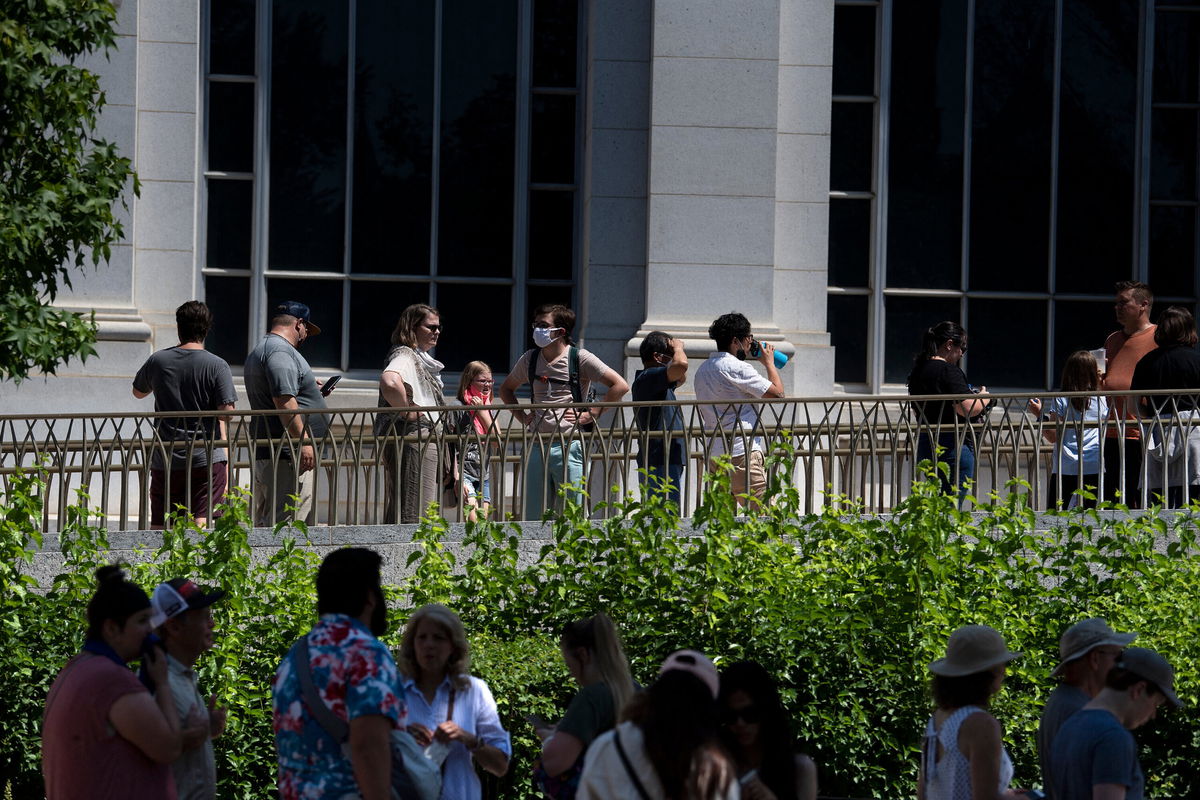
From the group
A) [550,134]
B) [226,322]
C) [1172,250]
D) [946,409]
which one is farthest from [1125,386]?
[226,322]

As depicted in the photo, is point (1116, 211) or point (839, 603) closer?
point (839, 603)

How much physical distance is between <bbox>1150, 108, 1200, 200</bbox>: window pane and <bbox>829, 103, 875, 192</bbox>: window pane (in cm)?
324

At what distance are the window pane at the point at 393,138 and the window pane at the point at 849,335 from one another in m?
4.49

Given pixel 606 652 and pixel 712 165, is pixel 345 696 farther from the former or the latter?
pixel 712 165

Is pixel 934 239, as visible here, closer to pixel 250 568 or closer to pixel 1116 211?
pixel 1116 211

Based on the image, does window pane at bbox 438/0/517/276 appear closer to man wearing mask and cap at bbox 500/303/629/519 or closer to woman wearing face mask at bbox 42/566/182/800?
man wearing mask and cap at bbox 500/303/629/519

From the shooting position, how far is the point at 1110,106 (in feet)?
60.5

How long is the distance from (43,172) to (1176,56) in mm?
13362

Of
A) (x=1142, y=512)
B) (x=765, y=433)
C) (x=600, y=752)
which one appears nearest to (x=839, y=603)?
(x=765, y=433)

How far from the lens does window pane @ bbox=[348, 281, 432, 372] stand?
58.4 feet

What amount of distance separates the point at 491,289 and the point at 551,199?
1.18m

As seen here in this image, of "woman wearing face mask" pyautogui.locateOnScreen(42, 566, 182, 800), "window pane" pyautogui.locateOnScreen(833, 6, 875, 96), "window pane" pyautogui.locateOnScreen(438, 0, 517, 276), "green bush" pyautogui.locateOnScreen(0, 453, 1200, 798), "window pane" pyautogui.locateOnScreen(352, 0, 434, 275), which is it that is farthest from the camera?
"window pane" pyautogui.locateOnScreen(833, 6, 875, 96)

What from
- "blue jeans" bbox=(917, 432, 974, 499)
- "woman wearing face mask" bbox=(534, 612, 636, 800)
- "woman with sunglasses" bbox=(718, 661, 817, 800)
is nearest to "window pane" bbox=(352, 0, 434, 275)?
"blue jeans" bbox=(917, 432, 974, 499)

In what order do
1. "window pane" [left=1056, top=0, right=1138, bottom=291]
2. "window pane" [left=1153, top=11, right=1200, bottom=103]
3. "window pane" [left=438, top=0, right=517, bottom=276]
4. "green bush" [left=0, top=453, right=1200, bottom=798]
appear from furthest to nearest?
"window pane" [left=1153, top=11, right=1200, bottom=103]
"window pane" [left=1056, top=0, right=1138, bottom=291]
"window pane" [left=438, top=0, right=517, bottom=276]
"green bush" [left=0, top=453, right=1200, bottom=798]
